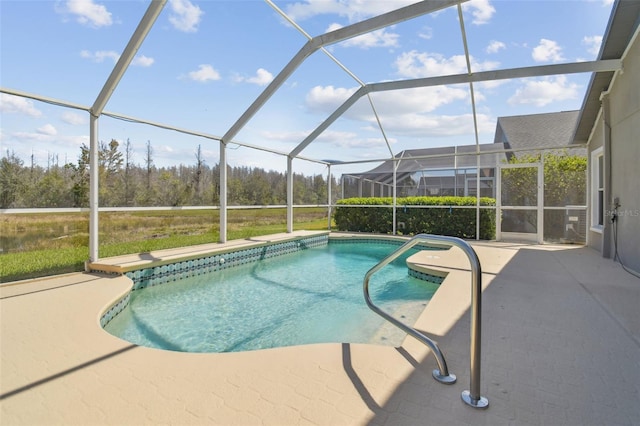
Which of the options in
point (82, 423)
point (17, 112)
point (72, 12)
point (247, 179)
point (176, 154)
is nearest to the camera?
point (82, 423)

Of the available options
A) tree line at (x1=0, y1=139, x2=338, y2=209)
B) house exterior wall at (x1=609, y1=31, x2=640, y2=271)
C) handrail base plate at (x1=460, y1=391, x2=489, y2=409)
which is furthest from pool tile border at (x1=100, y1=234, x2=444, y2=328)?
handrail base plate at (x1=460, y1=391, x2=489, y2=409)

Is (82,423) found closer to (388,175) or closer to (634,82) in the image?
(634,82)

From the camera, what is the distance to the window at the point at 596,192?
7660mm

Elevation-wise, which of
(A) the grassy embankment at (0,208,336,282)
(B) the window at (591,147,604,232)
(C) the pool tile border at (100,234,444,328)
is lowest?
(C) the pool tile border at (100,234,444,328)

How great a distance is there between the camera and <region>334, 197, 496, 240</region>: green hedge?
9.84 meters

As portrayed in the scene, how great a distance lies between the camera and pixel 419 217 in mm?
10828

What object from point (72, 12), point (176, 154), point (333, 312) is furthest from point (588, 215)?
point (72, 12)

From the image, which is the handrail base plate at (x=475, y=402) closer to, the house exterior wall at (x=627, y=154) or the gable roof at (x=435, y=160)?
the house exterior wall at (x=627, y=154)

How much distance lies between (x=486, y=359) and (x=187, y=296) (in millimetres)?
4408

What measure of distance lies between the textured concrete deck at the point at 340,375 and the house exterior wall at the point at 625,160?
2.49 meters

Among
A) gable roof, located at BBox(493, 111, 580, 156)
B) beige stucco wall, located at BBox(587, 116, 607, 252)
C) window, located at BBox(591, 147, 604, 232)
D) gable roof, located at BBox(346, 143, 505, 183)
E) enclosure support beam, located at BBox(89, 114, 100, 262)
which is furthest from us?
gable roof, located at BBox(493, 111, 580, 156)

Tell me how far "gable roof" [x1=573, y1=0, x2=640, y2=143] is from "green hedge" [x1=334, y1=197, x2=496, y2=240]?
11.3ft

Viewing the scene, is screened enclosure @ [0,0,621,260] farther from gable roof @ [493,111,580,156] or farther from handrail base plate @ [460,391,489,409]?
handrail base plate @ [460,391,489,409]

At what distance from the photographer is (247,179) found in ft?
31.0
